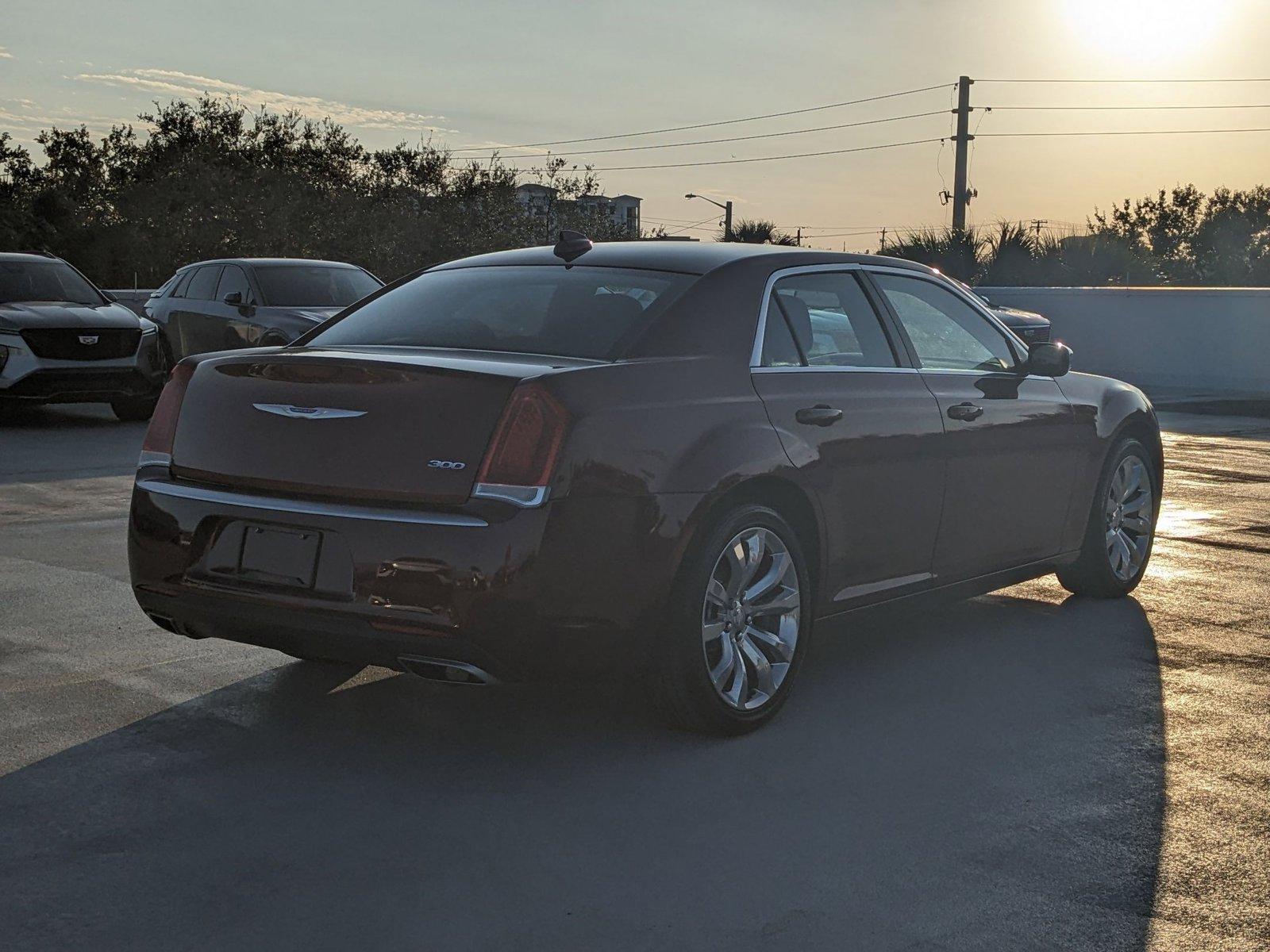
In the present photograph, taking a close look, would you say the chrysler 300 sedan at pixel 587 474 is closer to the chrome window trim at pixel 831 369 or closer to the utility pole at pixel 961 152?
the chrome window trim at pixel 831 369

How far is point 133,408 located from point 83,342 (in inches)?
41.5

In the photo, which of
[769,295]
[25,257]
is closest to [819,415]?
[769,295]

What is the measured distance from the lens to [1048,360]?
6691mm

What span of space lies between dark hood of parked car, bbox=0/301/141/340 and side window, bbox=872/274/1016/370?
11095mm

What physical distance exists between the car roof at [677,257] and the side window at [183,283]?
12727 mm

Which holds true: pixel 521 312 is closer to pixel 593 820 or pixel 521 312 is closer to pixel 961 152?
pixel 593 820

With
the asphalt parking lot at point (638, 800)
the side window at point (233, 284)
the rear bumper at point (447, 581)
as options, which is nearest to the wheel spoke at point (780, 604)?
the asphalt parking lot at point (638, 800)

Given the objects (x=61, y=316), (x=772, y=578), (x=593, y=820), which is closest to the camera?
(x=593, y=820)

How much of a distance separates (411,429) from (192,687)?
1.62m

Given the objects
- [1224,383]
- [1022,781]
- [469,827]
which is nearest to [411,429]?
[469,827]

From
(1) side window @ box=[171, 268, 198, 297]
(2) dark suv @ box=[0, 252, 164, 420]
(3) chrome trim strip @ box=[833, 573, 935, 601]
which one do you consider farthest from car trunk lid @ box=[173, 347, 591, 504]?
(1) side window @ box=[171, 268, 198, 297]

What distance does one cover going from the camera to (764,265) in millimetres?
5535

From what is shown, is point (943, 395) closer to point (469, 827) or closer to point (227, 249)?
point (469, 827)

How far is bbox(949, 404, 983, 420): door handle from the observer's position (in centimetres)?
607
